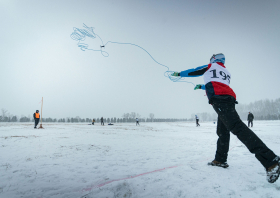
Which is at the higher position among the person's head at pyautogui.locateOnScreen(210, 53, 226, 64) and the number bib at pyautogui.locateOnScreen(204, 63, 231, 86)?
the person's head at pyautogui.locateOnScreen(210, 53, 226, 64)

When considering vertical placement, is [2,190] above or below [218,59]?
below

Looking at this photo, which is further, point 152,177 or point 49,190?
point 152,177

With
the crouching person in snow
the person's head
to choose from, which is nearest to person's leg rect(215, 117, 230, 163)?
the crouching person in snow

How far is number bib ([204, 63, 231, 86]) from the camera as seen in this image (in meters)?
2.42

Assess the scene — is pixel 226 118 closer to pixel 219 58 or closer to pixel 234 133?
pixel 234 133

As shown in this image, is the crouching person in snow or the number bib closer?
the crouching person in snow

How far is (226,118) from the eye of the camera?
7.11 ft

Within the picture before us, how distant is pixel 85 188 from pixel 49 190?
0.46 metres

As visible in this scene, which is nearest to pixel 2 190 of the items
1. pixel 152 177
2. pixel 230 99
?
pixel 152 177

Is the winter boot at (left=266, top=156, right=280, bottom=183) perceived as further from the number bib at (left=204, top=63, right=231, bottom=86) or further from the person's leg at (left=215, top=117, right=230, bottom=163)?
the number bib at (left=204, top=63, right=231, bottom=86)

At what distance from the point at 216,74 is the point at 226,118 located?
2.67ft

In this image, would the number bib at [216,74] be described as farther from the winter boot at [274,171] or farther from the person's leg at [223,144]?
the winter boot at [274,171]

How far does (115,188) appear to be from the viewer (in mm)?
1795

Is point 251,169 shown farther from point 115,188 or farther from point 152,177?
point 115,188
